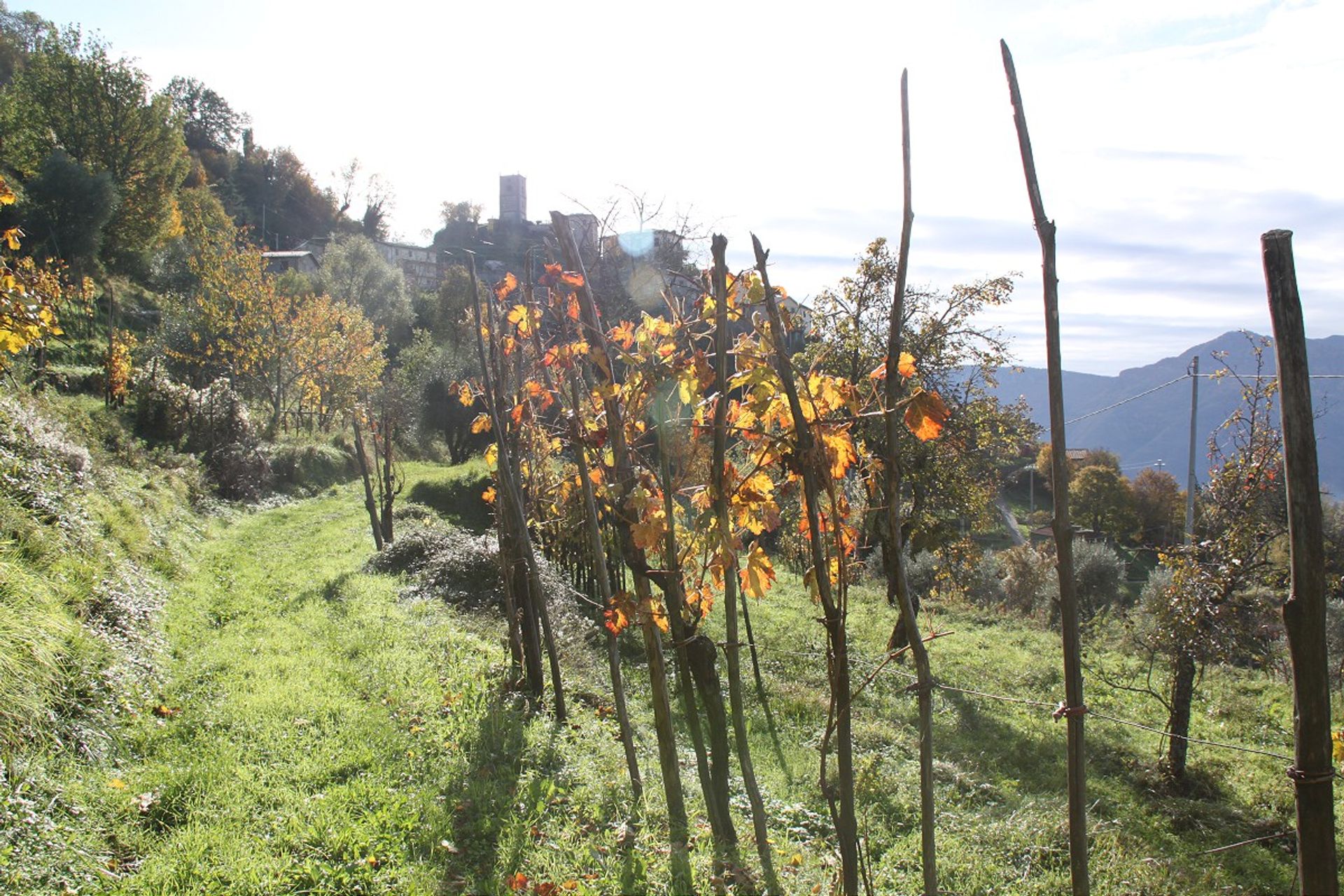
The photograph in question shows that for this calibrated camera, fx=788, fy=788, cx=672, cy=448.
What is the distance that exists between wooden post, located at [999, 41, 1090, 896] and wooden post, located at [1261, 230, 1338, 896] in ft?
1.27

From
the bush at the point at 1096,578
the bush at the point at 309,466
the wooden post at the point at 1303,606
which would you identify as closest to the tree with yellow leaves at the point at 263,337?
the bush at the point at 309,466

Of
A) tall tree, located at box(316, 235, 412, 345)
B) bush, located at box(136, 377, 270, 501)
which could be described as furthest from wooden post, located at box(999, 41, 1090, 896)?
tall tree, located at box(316, 235, 412, 345)

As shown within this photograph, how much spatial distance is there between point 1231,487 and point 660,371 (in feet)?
24.0

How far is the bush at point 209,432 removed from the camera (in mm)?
17469

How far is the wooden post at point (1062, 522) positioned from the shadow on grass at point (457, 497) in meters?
17.0

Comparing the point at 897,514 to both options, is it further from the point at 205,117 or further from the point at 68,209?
the point at 205,117

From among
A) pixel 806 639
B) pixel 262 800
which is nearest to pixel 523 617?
pixel 262 800

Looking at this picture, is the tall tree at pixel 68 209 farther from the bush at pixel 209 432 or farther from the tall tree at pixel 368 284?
the bush at pixel 209 432

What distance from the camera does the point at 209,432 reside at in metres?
18.3

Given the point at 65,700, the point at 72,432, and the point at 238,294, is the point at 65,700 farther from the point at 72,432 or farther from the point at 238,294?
the point at 238,294

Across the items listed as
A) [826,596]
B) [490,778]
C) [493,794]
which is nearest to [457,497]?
[490,778]

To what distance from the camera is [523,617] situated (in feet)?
20.6

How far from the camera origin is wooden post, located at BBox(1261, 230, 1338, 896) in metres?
1.48

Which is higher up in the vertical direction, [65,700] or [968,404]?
[968,404]
